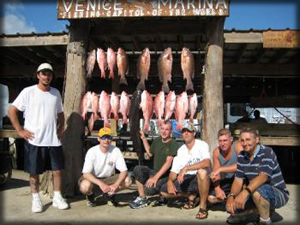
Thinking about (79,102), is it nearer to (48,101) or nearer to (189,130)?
(48,101)

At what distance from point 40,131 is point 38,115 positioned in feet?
0.75

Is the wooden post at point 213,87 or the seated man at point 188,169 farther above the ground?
the wooden post at point 213,87

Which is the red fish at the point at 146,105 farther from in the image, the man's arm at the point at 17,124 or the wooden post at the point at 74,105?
the man's arm at the point at 17,124

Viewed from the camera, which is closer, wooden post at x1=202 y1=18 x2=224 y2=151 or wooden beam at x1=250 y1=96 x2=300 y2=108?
wooden post at x1=202 y1=18 x2=224 y2=151

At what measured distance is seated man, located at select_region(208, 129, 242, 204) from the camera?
14.0ft

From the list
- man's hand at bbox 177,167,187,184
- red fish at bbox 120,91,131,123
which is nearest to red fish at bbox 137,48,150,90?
red fish at bbox 120,91,131,123

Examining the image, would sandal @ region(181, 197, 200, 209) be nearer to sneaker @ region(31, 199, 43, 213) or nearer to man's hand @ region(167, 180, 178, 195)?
man's hand @ region(167, 180, 178, 195)

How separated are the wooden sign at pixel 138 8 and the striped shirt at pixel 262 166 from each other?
7.82 ft

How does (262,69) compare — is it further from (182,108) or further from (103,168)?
(103,168)

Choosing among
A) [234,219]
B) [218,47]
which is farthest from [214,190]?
[218,47]

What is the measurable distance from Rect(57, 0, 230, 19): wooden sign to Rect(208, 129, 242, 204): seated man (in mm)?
2019

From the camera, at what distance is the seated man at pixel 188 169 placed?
4413 millimetres

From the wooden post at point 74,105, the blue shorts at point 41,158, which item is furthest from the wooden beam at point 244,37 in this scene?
the blue shorts at point 41,158

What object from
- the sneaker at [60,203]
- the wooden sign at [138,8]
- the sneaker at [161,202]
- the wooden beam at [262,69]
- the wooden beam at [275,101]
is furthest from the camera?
the wooden beam at [275,101]
